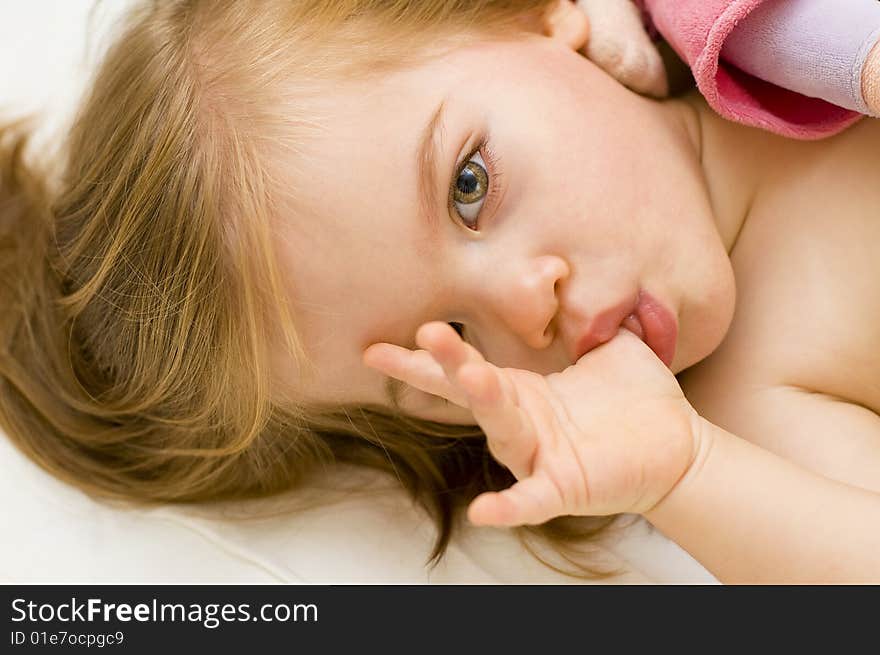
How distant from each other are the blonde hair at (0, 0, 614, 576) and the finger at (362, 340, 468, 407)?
0.28 ft

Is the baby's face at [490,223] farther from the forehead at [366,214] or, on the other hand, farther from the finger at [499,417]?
the finger at [499,417]

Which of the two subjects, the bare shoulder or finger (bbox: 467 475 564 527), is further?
the bare shoulder

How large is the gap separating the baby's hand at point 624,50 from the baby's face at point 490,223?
70mm

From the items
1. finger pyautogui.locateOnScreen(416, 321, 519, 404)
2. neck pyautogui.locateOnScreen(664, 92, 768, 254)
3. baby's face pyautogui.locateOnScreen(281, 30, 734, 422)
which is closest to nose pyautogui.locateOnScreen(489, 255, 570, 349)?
baby's face pyautogui.locateOnScreen(281, 30, 734, 422)

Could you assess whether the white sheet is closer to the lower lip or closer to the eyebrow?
the lower lip

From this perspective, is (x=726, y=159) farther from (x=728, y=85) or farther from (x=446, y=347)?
(x=446, y=347)

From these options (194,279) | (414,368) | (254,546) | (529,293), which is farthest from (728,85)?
(254,546)

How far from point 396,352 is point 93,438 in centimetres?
43

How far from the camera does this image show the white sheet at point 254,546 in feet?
3.73

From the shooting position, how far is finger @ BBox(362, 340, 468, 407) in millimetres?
923

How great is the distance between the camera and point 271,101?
0.98 meters

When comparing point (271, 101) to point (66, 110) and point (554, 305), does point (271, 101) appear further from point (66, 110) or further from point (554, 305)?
point (66, 110)
